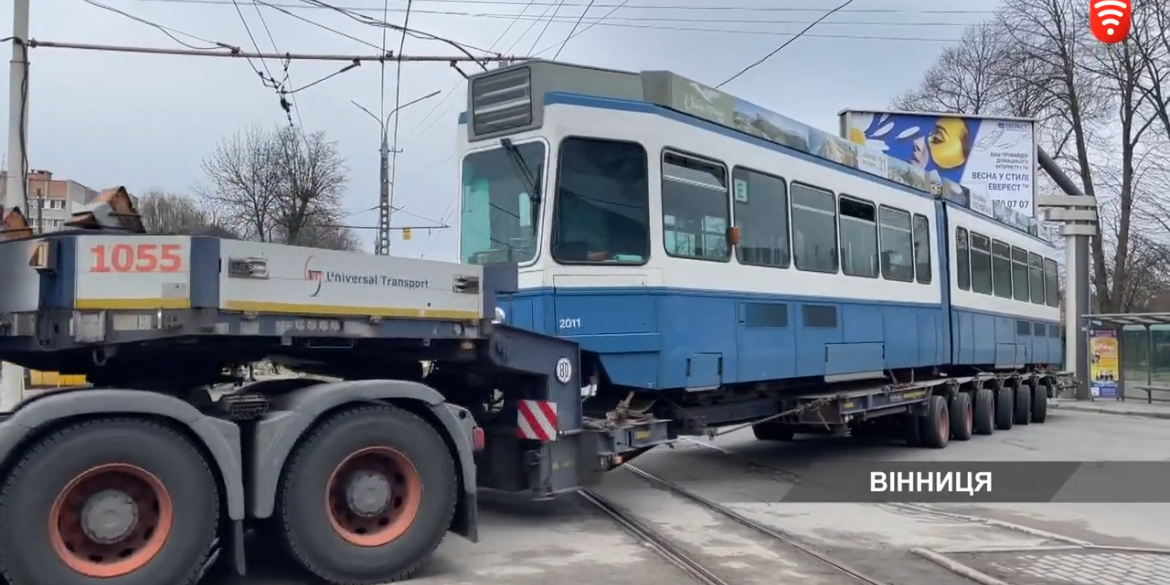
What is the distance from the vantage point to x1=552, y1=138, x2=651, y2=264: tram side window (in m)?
8.70

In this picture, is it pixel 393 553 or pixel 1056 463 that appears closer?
Answer: pixel 393 553

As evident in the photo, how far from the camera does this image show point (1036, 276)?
66.1ft

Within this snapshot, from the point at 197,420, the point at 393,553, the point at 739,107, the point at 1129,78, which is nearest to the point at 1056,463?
the point at 739,107

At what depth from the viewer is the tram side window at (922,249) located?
14.1 meters

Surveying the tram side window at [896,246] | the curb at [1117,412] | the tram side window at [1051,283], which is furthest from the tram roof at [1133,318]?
the tram side window at [896,246]

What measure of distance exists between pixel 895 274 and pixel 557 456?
6964mm

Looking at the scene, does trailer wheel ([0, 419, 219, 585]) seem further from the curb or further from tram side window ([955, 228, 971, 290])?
the curb

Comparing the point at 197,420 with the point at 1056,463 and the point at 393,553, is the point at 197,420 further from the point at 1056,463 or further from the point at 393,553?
the point at 1056,463

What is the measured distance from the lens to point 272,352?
21.8 ft

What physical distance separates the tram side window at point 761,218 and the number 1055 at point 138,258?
19.0 ft

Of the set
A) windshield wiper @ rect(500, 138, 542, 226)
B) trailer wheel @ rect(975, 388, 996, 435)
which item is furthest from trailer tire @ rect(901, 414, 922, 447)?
windshield wiper @ rect(500, 138, 542, 226)

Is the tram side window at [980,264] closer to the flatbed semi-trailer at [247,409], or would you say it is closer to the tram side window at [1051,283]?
the tram side window at [1051,283]

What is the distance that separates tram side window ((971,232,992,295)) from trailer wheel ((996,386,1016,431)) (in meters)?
2.06

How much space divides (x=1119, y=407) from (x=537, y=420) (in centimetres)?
2170
